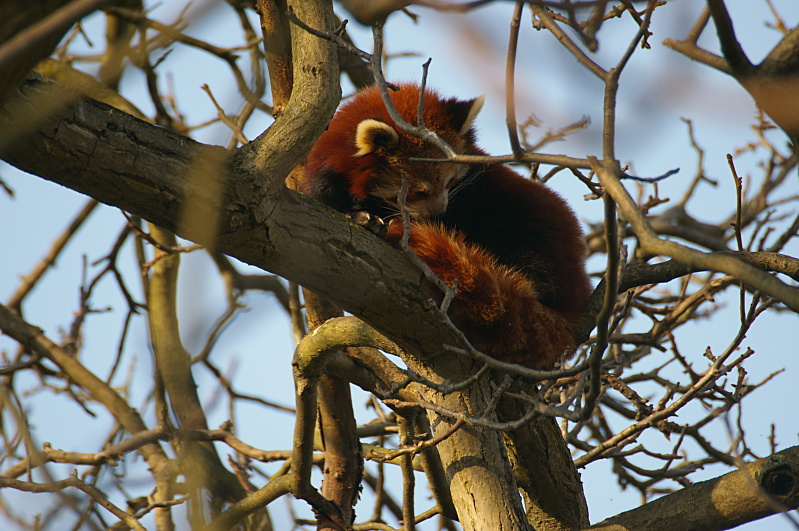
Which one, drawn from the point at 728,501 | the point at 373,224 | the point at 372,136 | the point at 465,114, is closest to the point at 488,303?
the point at 373,224

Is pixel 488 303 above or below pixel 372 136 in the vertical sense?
below

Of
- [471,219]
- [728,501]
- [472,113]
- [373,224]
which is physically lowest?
[728,501]

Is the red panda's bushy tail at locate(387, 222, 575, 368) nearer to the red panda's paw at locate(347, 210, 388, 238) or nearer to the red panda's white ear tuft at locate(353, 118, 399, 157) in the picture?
the red panda's paw at locate(347, 210, 388, 238)

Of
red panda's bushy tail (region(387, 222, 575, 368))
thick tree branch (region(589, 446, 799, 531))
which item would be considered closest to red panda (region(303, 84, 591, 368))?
red panda's bushy tail (region(387, 222, 575, 368))

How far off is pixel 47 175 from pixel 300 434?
161 cm

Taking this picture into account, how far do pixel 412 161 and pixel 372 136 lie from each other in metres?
0.30

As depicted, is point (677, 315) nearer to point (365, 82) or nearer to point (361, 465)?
point (361, 465)

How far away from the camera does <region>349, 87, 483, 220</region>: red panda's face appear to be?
3670 mm

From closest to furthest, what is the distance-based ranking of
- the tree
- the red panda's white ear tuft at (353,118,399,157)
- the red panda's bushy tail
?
the tree
the red panda's bushy tail
the red panda's white ear tuft at (353,118,399,157)

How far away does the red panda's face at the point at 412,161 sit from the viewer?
367cm

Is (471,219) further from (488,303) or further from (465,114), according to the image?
(488,303)

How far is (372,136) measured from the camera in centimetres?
361

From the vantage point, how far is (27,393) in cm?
473

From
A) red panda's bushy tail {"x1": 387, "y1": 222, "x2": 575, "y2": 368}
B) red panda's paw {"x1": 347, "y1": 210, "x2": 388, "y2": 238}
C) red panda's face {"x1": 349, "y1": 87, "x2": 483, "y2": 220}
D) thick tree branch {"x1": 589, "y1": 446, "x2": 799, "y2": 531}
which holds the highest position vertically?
red panda's face {"x1": 349, "y1": 87, "x2": 483, "y2": 220}
